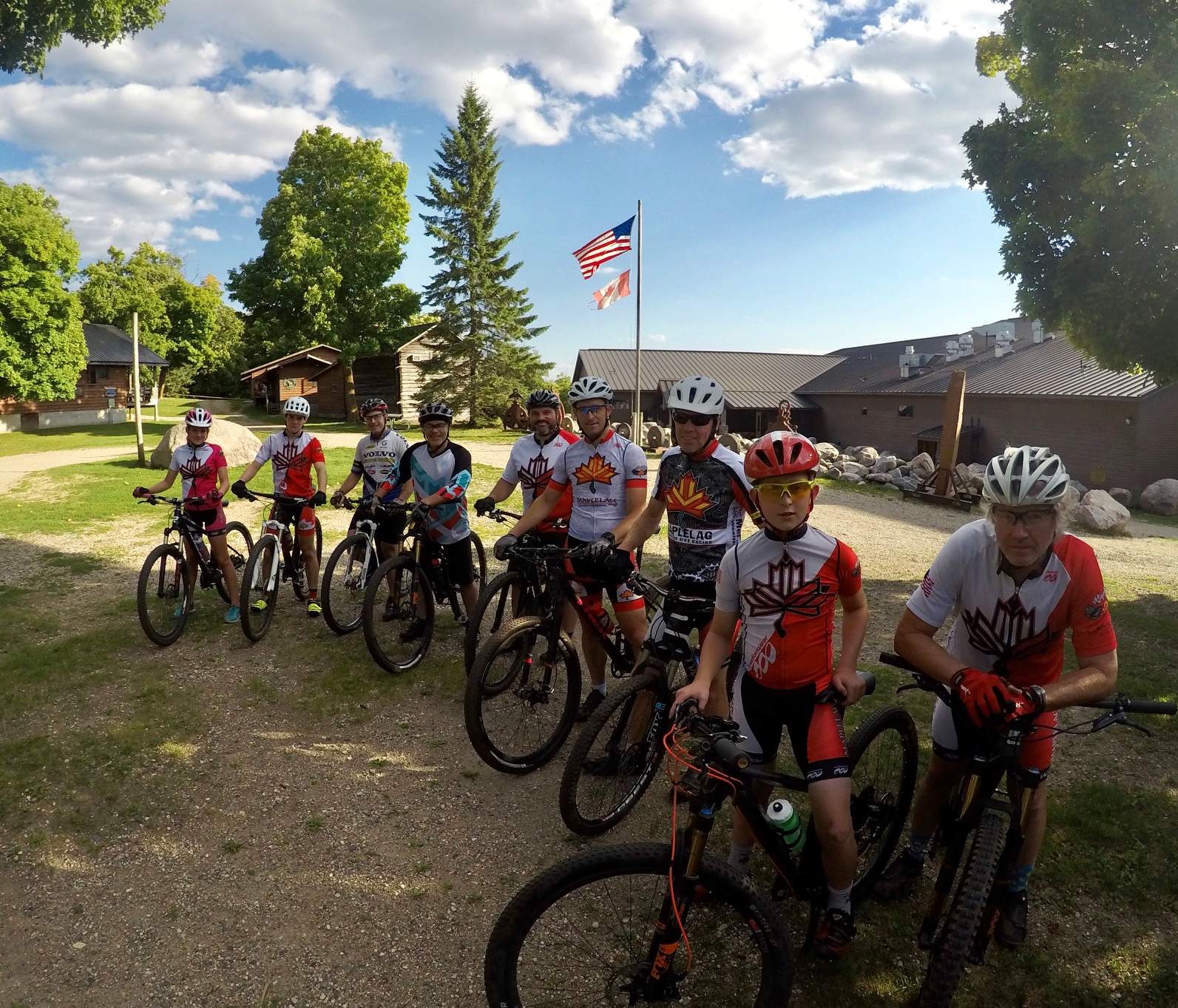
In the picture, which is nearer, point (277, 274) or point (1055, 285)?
point (1055, 285)

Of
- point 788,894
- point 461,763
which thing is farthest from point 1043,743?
point 461,763

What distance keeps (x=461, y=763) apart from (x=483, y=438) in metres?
28.6

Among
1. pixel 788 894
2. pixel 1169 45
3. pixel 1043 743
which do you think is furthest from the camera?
pixel 1169 45

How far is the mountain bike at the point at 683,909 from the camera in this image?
94.0 inches

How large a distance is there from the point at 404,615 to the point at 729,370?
3994cm

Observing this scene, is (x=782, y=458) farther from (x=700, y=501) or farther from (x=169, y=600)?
(x=169, y=600)

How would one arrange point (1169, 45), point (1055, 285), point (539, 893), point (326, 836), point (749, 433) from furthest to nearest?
point (749, 433) → point (1055, 285) → point (1169, 45) → point (326, 836) → point (539, 893)

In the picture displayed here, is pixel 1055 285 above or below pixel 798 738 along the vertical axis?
above

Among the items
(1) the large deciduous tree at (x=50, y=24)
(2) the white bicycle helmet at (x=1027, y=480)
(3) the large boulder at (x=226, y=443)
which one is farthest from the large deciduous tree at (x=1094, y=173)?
(1) the large deciduous tree at (x=50, y=24)

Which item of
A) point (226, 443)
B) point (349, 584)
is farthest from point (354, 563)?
point (226, 443)

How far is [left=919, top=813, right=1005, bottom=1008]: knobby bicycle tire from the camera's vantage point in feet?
7.89

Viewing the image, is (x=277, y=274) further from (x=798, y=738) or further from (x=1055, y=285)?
(x=798, y=738)

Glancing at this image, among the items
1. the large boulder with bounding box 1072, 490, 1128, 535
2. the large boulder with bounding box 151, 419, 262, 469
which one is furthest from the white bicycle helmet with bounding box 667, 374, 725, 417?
the large boulder with bounding box 151, 419, 262, 469

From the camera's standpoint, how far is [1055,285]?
29.5ft
